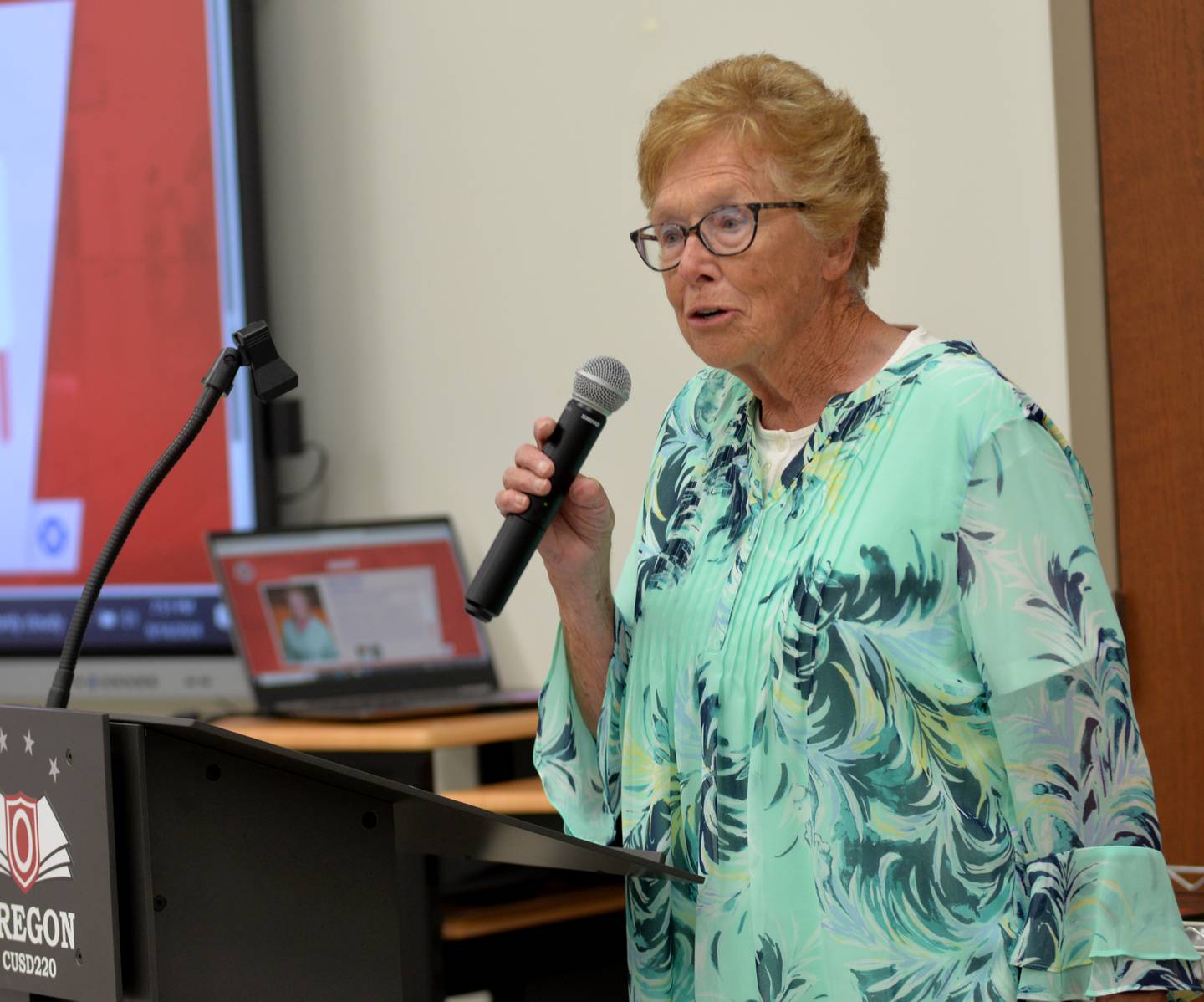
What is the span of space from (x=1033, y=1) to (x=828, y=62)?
1.13 feet

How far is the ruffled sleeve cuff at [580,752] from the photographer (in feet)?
5.03

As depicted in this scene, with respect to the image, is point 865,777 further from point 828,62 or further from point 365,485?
point 365,485

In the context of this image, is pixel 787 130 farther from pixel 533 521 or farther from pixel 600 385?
pixel 533 521

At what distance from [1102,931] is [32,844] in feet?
2.59

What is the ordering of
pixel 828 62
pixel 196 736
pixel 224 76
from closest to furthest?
1. pixel 196 736
2. pixel 828 62
3. pixel 224 76

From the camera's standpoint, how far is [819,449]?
1394mm

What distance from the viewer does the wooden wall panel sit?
218 centimetres

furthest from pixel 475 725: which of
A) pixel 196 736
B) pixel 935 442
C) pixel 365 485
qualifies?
pixel 196 736

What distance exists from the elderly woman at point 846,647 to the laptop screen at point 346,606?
1354 millimetres

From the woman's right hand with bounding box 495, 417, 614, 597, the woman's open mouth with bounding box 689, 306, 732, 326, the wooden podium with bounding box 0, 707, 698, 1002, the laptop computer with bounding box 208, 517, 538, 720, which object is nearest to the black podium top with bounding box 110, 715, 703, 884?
the wooden podium with bounding box 0, 707, 698, 1002

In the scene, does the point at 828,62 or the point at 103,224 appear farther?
the point at 103,224

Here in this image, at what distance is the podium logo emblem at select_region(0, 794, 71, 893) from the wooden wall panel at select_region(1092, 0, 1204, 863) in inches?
64.3

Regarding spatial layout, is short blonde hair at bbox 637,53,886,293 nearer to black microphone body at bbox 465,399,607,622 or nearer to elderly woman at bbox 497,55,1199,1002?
elderly woman at bbox 497,55,1199,1002

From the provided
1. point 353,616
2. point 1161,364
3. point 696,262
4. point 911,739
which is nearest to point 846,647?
point 911,739
